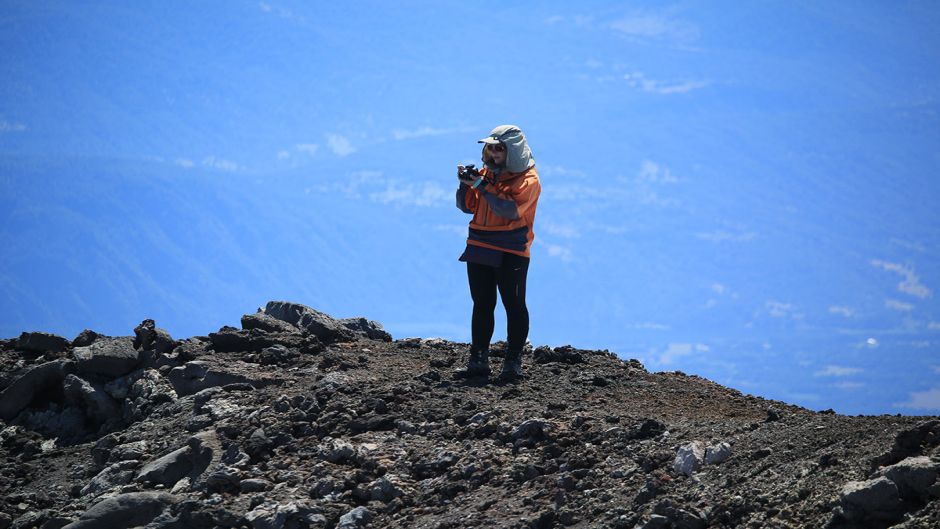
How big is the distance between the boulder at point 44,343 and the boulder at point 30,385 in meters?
0.73

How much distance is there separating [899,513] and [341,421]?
5.19 meters

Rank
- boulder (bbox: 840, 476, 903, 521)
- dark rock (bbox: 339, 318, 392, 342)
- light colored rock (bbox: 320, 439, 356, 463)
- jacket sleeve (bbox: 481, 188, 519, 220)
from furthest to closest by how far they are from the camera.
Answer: dark rock (bbox: 339, 318, 392, 342)
jacket sleeve (bbox: 481, 188, 519, 220)
light colored rock (bbox: 320, 439, 356, 463)
boulder (bbox: 840, 476, 903, 521)

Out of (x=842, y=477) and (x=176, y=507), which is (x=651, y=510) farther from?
(x=176, y=507)

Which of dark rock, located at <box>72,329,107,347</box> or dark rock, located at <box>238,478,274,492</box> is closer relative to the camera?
dark rock, located at <box>238,478,274,492</box>

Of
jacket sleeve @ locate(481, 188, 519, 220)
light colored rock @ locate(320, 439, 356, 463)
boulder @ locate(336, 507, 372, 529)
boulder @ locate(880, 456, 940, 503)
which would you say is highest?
jacket sleeve @ locate(481, 188, 519, 220)

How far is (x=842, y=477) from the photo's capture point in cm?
780

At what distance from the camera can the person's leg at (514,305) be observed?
475 inches

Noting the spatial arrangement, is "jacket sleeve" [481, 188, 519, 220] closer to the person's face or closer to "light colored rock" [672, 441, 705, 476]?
the person's face

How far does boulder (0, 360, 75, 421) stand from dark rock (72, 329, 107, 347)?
2.33 feet

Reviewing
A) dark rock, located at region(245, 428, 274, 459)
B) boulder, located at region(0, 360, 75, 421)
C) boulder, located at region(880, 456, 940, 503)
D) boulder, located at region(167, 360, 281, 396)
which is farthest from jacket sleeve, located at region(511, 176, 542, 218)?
boulder, located at region(0, 360, 75, 421)

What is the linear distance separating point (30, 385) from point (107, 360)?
0.92m

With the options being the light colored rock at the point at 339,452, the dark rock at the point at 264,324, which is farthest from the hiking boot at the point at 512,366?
the dark rock at the point at 264,324

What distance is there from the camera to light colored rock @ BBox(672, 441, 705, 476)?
866 cm

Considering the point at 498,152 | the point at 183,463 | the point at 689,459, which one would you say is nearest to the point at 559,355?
the point at 498,152
